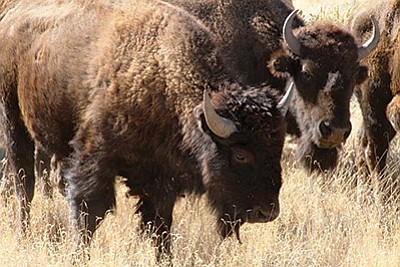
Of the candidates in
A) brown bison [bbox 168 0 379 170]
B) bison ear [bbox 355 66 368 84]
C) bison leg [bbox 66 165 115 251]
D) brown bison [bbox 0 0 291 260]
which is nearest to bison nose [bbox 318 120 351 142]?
brown bison [bbox 168 0 379 170]

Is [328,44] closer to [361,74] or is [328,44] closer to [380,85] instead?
[361,74]

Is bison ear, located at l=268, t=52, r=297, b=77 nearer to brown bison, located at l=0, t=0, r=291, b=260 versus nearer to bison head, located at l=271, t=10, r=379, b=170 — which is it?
bison head, located at l=271, t=10, r=379, b=170

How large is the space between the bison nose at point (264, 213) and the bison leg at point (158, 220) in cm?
79

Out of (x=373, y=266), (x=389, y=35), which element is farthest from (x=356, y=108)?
(x=373, y=266)

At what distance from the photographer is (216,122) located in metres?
5.27

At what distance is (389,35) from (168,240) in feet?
10.5

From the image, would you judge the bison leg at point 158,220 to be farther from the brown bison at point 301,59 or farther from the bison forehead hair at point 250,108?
the brown bison at point 301,59

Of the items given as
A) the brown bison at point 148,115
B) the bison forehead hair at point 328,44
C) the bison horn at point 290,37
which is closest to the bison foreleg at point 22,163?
the brown bison at point 148,115

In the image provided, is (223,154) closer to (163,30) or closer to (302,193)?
(163,30)

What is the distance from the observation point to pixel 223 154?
5.45 meters

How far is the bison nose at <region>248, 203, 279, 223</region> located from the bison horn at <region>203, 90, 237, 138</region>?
0.49 meters

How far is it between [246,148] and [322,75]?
205cm

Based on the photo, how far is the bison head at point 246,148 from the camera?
532 cm

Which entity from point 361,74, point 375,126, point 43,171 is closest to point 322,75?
point 361,74
